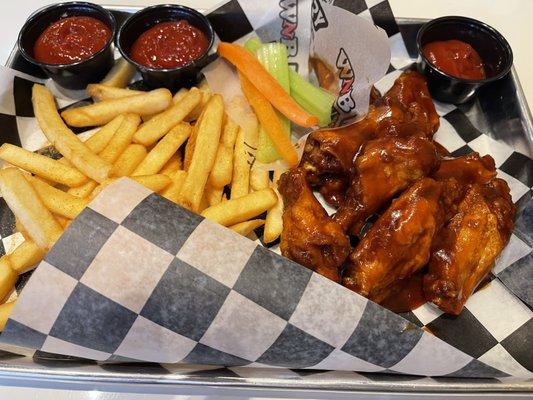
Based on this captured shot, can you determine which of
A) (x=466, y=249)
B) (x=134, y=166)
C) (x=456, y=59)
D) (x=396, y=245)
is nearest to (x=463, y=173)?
(x=466, y=249)

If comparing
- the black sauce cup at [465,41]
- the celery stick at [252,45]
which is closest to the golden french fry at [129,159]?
the celery stick at [252,45]

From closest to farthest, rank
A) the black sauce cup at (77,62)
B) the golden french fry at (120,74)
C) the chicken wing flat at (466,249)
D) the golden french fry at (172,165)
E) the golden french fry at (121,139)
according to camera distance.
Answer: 1. the chicken wing flat at (466,249)
2. the golden french fry at (121,139)
3. the golden french fry at (172,165)
4. the black sauce cup at (77,62)
5. the golden french fry at (120,74)

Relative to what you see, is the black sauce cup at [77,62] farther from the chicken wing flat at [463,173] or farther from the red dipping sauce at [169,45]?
the chicken wing flat at [463,173]

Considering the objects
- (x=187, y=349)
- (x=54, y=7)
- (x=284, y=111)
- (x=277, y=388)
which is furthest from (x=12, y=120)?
(x=277, y=388)

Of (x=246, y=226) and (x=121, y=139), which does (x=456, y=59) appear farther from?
(x=121, y=139)

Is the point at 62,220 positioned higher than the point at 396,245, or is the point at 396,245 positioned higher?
the point at 62,220

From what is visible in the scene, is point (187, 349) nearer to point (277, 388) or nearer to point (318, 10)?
point (277, 388)
